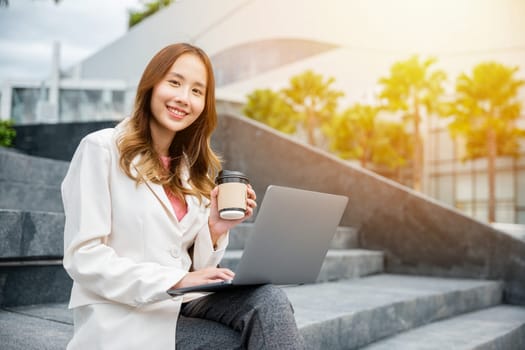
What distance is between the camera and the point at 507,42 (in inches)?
1286

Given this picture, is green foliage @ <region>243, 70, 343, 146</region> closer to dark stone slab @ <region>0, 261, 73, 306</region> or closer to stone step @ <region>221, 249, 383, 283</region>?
stone step @ <region>221, 249, 383, 283</region>

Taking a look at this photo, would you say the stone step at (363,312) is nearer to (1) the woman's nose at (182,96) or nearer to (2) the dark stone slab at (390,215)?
(2) the dark stone slab at (390,215)

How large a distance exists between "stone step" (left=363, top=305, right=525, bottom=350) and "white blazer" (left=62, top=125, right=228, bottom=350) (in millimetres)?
2049

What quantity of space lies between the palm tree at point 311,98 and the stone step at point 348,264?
26.5 metres

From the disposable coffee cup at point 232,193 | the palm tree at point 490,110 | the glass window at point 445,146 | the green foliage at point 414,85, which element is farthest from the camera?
the glass window at point 445,146

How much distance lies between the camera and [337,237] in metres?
5.87

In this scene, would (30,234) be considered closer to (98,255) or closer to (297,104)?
(98,255)

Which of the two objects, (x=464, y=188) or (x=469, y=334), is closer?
(x=469, y=334)

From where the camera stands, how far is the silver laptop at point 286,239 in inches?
74.2

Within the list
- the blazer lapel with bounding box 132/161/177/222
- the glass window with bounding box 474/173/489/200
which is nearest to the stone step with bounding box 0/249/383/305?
the blazer lapel with bounding box 132/161/177/222

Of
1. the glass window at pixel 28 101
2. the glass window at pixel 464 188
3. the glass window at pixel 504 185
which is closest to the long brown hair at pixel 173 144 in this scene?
the glass window at pixel 28 101

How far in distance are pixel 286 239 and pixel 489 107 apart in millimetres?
28475

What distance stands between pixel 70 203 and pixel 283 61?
35.8 metres

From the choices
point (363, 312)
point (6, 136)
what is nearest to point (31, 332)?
point (363, 312)
